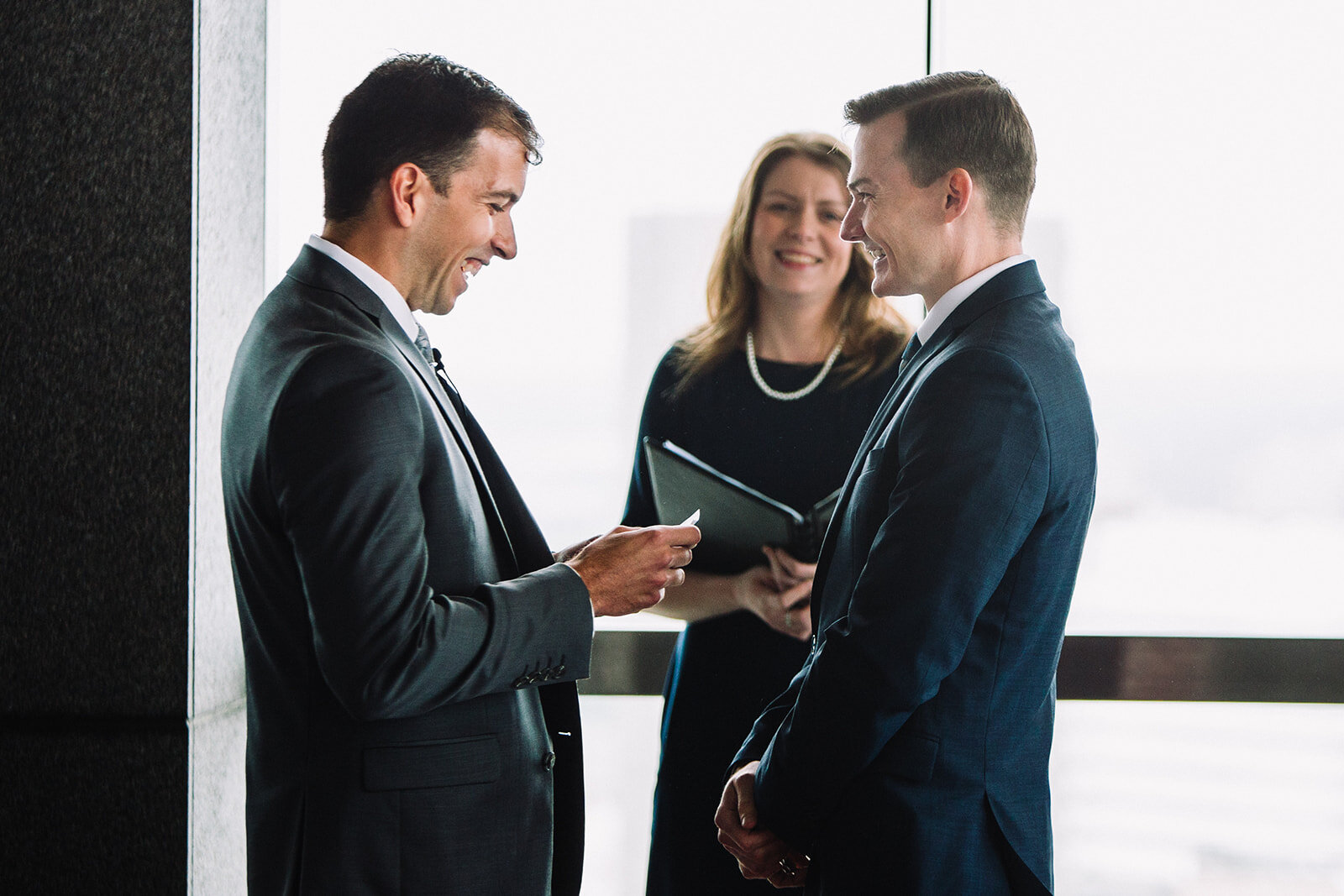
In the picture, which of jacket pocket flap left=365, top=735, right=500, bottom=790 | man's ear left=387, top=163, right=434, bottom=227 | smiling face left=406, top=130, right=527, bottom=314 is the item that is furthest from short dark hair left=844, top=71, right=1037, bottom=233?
jacket pocket flap left=365, top=735, right=500, bottom=790

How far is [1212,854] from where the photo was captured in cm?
254

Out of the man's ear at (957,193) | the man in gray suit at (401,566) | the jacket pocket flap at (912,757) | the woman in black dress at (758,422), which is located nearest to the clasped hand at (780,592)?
the woman in black dress at (758,422)

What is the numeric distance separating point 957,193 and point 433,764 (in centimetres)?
118

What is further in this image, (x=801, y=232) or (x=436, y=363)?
(x=801, y=232)

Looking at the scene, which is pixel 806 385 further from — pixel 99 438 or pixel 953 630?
pixel 99 438

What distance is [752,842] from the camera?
5.02 feet

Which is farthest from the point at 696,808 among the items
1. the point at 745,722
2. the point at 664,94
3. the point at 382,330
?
the point at 664,94

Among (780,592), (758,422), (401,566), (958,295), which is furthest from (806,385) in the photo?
(401,566)

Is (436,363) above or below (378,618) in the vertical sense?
above

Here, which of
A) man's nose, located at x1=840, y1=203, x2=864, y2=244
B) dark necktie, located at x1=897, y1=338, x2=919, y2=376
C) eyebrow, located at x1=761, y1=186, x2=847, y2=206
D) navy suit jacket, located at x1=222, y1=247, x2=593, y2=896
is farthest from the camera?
eyebrow, located at x1=761, y1=186, x2=847, y2=206

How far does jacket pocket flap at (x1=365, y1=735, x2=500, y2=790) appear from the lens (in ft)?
4.65

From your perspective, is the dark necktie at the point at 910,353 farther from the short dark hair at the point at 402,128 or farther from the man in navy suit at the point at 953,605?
the short dark hair at the point at 402,128

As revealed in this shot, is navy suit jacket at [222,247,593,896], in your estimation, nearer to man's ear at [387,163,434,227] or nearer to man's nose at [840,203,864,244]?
man's ear at [387,163,434,227]

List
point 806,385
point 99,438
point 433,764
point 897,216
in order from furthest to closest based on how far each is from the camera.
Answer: point 806,385 → point 99,438 → point 897,216 → point 433,764
